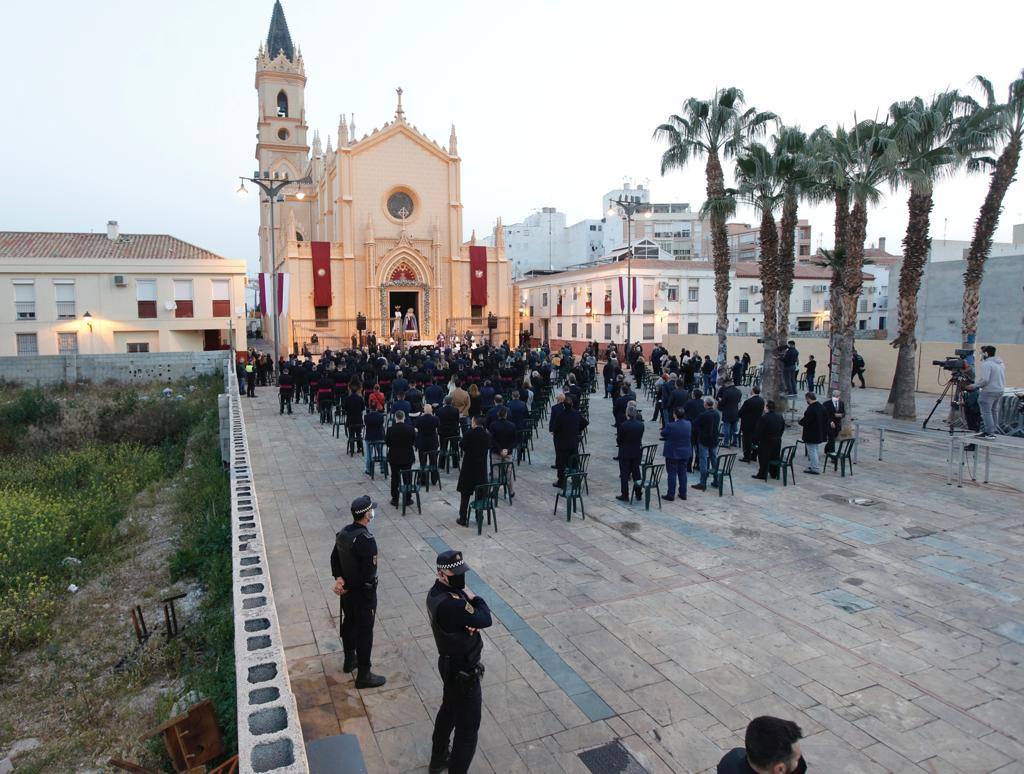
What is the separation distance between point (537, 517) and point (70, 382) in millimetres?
26811

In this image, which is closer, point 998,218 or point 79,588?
point 79,588

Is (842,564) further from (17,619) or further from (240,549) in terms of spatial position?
(17,619)

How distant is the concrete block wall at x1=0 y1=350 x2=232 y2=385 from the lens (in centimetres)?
2812

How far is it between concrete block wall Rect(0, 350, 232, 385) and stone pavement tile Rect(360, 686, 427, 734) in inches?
973

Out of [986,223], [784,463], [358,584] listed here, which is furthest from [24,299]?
[986,223]

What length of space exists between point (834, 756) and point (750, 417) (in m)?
9.13

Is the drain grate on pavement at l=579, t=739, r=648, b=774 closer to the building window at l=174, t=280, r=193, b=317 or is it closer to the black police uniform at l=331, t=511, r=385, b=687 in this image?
the black police uniform at l=331, t=511, r=385, b=687

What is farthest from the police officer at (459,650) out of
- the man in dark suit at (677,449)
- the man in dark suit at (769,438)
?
the man in dark suit at (769,438)

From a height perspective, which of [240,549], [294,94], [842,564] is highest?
[294,94]

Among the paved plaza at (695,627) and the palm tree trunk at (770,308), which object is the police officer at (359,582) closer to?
the paved plaza at (695,627)

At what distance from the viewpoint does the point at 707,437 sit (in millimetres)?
11438

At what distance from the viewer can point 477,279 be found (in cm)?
4650

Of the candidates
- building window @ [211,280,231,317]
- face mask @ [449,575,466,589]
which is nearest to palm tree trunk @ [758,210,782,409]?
face mask @ [449,575,466,589]

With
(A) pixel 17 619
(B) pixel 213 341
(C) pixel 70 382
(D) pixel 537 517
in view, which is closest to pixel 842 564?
(D) pixel 537 517
